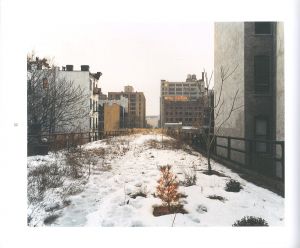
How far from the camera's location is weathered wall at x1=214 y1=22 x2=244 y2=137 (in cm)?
936

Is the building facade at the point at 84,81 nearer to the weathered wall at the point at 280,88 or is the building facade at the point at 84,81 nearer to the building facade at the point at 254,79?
the building facade at the point at 254,79

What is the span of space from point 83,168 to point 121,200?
245 cm

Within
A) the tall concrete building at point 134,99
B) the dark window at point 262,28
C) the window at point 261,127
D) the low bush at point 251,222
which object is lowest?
the low bush at point 251,222

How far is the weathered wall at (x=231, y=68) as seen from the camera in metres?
9.36

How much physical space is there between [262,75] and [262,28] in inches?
71.0

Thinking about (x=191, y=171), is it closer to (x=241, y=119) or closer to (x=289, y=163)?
(x=289, y=163)

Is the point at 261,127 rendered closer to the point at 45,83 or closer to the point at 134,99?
the point at 134,99

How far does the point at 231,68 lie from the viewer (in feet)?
32.1

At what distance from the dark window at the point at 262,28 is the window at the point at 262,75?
942 mm

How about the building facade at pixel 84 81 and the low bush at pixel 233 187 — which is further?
the building facade at pixel 84 81

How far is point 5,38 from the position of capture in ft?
12.0

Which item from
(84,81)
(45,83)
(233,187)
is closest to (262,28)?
(233,187)

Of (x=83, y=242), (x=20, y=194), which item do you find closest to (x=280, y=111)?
(x=83, y=242)

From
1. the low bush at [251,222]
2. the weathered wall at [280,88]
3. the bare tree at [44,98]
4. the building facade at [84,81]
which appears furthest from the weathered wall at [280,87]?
the bare tree at [44,98]
